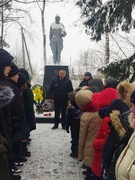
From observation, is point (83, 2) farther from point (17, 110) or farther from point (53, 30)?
point (53, 30)

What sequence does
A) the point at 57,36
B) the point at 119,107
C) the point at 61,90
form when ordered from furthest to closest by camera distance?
1. the point at 57,36
2. the point at 61,90
3. the point at 119,107

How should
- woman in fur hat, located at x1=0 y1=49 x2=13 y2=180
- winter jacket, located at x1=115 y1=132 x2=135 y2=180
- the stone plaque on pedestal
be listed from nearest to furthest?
winter jacket, located at x1=115 y1=132 x2=135 y2=180 < woman in fur hat, located at x1=0 y1=49 x2=13 y2=180 < the stone plaque on pedestal

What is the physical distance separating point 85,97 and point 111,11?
2.45 metres

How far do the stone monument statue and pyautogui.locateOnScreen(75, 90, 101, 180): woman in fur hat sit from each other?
10.5 metres

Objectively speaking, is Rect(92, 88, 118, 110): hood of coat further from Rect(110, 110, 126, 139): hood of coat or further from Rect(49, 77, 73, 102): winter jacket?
Rect(49, 77, 73, 102): winter jacket

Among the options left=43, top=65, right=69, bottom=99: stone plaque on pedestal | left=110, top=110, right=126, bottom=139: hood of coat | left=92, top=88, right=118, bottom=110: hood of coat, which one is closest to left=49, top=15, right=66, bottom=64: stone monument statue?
left=43, top=65, right=69, bottom=99: stone plaque on pedestal

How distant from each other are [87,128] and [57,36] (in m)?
10.9

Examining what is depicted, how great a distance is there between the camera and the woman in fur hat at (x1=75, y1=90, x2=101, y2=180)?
4410 mm

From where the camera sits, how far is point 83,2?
21.3 ft

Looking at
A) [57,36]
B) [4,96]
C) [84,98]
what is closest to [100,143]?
[84,98]

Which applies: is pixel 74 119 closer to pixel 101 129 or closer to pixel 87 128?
pixel 87 128

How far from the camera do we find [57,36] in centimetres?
1495

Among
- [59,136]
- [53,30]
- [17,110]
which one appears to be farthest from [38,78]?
[17,110]

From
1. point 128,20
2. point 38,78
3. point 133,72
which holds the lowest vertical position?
point 38,78
